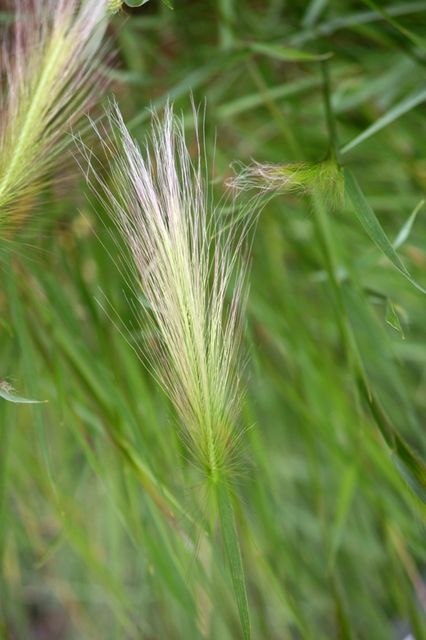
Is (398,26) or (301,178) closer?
(301,178)

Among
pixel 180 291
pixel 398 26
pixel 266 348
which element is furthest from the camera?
pixel 266 348

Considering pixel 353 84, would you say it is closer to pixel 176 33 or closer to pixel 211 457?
pixel 176 33

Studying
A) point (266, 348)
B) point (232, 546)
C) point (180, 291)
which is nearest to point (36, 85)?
point (180, 291)

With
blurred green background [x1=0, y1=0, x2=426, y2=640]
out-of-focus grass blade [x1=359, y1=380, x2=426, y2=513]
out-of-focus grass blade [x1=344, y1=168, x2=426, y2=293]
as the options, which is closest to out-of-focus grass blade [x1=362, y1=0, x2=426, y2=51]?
blurred green background [x1=0, y1=0, x2=426, y2=640]

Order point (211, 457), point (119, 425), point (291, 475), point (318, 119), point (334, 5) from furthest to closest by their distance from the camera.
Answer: point (291, 475), point (318, 119), point (334, 5), point (119, 425), point (211, 457)

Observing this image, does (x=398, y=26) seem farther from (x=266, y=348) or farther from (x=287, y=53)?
(x=266, y=348)

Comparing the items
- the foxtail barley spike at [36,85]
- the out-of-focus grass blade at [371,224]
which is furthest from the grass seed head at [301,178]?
the foxtail barley spike at [36,85]

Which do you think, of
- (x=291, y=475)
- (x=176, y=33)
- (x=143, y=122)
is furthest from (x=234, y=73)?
(x=291, y=475)

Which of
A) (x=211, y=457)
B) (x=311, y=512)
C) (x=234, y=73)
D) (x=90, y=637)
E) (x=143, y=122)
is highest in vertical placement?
(x=234, y=73)
